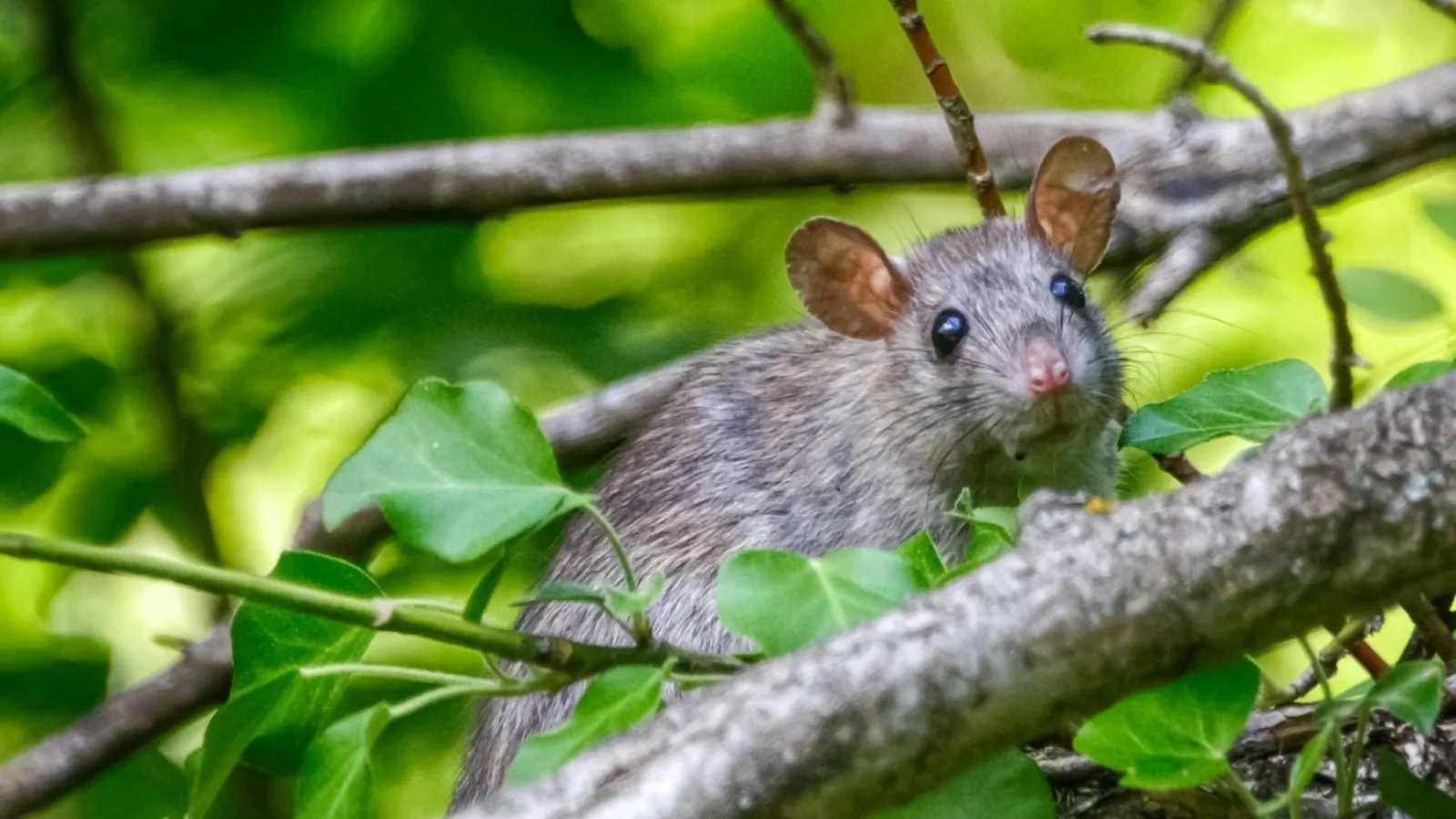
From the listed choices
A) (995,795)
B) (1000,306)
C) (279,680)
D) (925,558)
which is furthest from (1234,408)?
(1000,306)

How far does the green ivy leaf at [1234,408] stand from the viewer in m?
1.99

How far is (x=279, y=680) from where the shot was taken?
71.1 inches

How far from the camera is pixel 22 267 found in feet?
13.7

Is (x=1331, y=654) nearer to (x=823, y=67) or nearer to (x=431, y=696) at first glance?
(x=431, y=696)

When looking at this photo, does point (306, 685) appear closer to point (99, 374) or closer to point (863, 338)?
point (863, 338)

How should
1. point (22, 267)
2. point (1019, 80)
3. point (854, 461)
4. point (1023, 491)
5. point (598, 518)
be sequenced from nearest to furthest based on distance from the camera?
point (598, 518), point (1023, 491), point (854, 461), point (22, 267), point (1019, 80)

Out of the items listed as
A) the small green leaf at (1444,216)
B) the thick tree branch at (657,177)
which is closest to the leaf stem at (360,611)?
the small green leaf at (1444,216)

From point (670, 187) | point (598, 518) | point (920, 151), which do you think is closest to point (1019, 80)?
point (920, 151)

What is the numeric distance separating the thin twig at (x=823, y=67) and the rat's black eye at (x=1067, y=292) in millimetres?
754

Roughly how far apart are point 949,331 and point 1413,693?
6.31ft

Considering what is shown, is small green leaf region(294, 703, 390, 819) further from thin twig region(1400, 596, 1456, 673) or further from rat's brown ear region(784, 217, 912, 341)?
rat's brown ear region(784, 217, 912, 341)

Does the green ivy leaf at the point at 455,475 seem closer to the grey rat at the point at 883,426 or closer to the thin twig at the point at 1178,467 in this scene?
the thin twig at the point at 1178,467

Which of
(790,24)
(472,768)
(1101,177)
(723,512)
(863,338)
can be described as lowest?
(472,768)

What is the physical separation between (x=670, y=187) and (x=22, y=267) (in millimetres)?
1752
